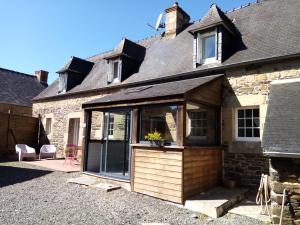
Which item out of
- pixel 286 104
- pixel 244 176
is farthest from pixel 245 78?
pixel 244 176

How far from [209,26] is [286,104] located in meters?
4.39

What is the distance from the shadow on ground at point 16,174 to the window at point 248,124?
6.92 m

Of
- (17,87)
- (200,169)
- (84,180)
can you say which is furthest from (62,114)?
(200,169)

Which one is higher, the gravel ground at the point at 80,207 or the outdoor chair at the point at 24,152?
the outdoor chair at the point at 24,152

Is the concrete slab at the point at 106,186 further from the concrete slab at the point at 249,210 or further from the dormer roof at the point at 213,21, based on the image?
the dormer roof at the point at 213,21

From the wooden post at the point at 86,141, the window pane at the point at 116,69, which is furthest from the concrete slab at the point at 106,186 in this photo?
the window pane at the point at 116,69

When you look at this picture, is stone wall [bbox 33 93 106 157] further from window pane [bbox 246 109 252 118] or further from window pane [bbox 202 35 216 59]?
window pane [bbox 246 109 252 118]

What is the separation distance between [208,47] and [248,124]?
3.23 metres

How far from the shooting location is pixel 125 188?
7844 millimetres

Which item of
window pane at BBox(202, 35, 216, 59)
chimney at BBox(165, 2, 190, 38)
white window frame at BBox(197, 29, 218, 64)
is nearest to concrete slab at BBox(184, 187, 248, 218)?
white window frame at BBox(197, 29, 218, 64)

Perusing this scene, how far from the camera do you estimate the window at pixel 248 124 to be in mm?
8148

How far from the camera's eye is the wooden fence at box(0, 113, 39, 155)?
15.0 meters

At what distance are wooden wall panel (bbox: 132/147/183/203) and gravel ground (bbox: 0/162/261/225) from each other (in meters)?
0.24

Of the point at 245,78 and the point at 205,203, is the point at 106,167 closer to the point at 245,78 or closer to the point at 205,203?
the point at 205,203
